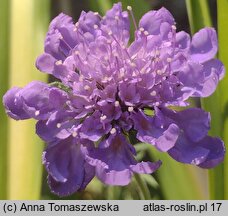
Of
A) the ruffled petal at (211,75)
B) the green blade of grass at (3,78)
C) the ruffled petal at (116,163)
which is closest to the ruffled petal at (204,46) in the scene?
the ruffled petal at (211,75)

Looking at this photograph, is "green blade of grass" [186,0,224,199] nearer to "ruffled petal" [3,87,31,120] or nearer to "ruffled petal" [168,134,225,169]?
"ruffled petal" [168,134,225,169]

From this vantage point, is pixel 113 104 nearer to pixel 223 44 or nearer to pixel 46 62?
pixel 46 62

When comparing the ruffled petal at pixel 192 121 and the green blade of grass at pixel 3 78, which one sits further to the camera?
the green blade of grass at pixel 3 78

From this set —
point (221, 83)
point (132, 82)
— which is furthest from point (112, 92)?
point (221, 83)

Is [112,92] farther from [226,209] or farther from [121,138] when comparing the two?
[226,209]

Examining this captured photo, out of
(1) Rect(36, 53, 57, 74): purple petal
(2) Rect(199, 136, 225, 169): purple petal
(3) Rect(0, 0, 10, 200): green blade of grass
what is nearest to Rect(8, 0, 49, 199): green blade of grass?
(3) Rect(0, 0, 10, 200): green blade of grass

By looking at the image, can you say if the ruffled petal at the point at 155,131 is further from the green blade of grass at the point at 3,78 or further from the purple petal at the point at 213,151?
the green blade of grass at the point at 3,78

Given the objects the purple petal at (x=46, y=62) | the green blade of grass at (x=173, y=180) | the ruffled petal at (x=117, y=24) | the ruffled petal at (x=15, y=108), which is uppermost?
the ruffled petal at (x=117, y=24)
